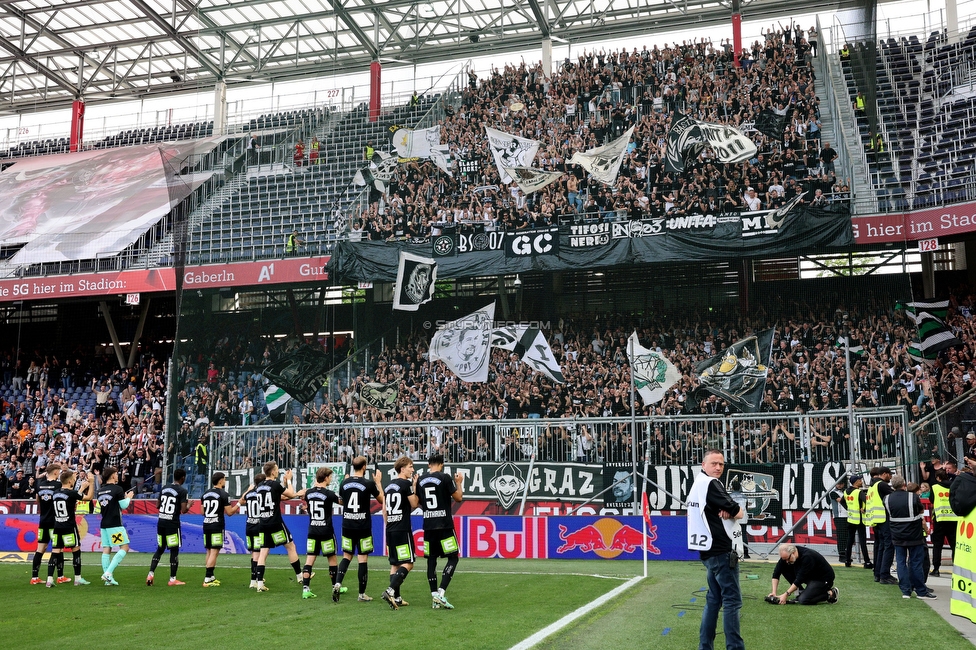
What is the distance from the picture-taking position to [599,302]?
28.8 metres

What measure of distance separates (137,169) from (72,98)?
1095cm

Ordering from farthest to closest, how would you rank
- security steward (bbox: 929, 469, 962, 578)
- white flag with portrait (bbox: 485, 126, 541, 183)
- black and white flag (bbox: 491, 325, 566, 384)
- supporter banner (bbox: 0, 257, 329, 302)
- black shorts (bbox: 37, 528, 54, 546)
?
1. supporter banner (bbox: 0, 257, 329, 302)
2. white flag with portrait (bbox: 485, 126, 541, 183)
3. black and white flag (bbox: 491, 325, 566, 384)
4. black shorts (bbox: 37, 528, 54, 546)
5. security steward (bbox: 929, 469, 962, 578)

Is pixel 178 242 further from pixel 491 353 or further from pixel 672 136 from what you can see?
pixel 672 136

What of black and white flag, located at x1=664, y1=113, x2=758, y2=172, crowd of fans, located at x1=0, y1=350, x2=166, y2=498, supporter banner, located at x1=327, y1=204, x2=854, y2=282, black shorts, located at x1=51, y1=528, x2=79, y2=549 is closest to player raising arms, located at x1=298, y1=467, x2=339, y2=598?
black shorts, located at x1=51, y1=528, x2=79, y2=549

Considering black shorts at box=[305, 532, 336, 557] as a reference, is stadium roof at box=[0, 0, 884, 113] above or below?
above

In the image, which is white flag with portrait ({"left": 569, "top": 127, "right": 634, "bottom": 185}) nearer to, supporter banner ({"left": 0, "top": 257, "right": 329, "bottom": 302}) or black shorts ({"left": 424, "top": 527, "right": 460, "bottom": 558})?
supporter banner ({"left": 0, "top": 257, "right": 329, "bottom": 302})

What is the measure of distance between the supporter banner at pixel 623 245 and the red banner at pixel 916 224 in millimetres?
1406

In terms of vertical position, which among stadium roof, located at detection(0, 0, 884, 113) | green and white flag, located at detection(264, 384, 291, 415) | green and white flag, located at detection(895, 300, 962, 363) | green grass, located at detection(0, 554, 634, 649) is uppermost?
stadium roof, located at detection(0, 0, 884, 113)

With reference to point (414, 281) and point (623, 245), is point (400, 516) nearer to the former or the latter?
point (623, 245)

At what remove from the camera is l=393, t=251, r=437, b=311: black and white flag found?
27.0 metres

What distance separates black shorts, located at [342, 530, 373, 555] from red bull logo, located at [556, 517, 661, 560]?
7051mm

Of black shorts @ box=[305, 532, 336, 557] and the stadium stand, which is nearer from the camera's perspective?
black shorts @ box=[305, 532, 336, 557]

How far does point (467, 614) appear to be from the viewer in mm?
11070

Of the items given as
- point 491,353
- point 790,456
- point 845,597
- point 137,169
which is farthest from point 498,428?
point 137,169
